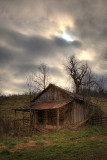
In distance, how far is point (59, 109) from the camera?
22250mm

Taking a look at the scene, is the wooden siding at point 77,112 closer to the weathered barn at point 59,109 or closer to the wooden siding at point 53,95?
the weathered barn at point 59,109

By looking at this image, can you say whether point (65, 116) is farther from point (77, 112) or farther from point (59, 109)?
point (77, 112)

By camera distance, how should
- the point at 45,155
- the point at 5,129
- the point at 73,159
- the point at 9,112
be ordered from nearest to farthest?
the point at 73,159 → the point at 45,155 → the point at 5,129 → the point at 9,112

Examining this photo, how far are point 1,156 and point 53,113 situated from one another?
14751 millimetres

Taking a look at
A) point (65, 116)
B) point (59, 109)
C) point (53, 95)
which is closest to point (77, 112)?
point (65, 116)

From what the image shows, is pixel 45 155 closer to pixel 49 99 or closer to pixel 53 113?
pixel 53 113

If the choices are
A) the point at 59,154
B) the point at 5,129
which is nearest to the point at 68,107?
the point at 5,129

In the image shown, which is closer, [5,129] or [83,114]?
[5,129]

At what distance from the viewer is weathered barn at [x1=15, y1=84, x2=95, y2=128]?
22.1m

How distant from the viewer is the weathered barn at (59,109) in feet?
72.5

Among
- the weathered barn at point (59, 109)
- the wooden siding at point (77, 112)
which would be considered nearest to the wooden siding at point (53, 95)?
the weathered barn at point (59, 109)

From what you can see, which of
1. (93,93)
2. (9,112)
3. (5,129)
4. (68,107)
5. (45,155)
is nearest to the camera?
(45,155)

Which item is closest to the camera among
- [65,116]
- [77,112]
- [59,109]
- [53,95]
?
[65,116]

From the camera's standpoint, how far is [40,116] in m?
24.8
